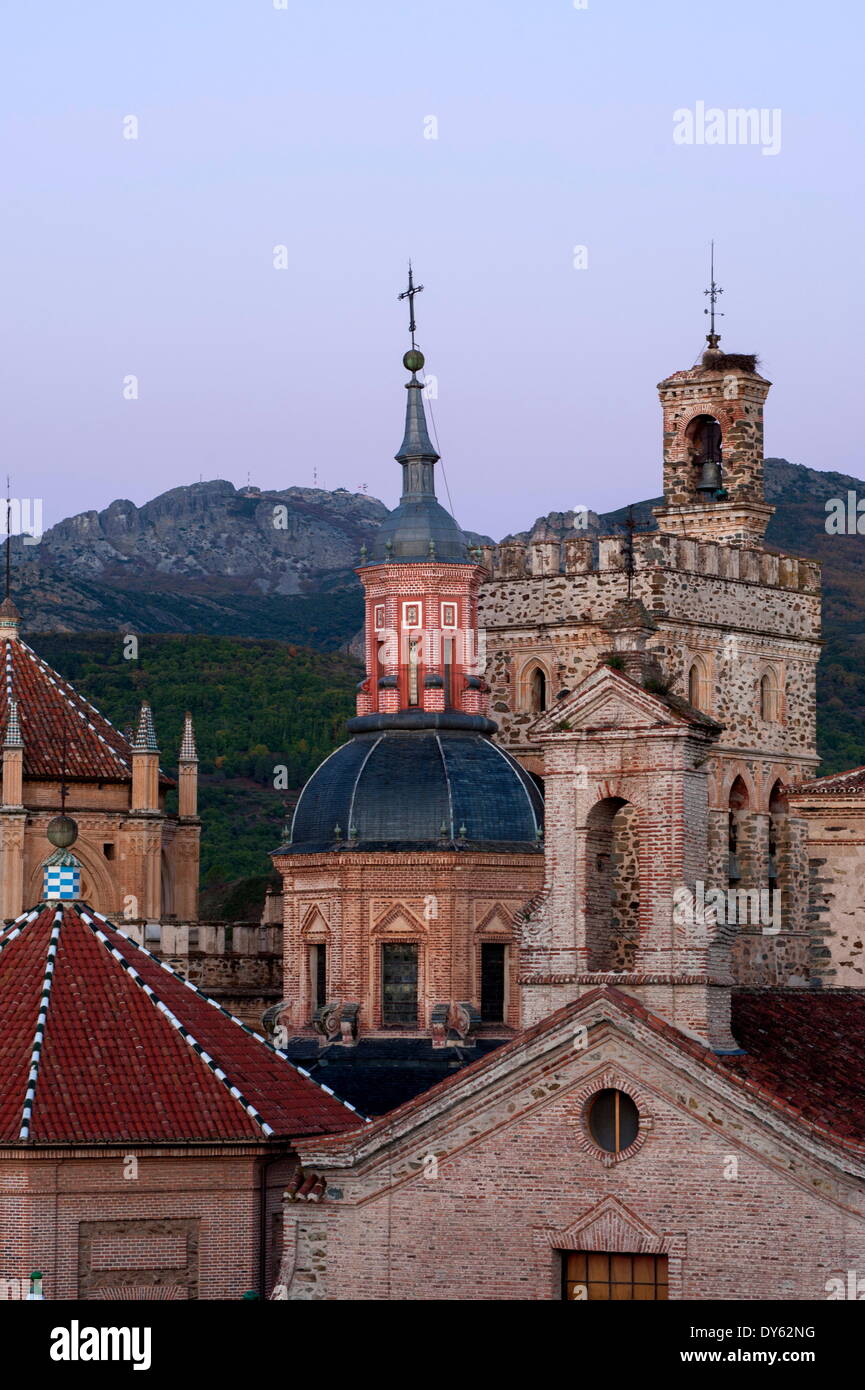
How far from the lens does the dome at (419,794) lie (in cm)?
5894

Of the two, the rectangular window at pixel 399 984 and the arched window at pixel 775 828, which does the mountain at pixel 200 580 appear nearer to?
the arched window at pixel 775 828

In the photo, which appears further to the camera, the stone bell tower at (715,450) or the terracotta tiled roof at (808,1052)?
the stone bell tower at (715,450)

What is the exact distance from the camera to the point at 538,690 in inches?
2731

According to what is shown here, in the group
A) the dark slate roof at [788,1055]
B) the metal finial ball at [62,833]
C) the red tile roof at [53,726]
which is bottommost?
the dark slate roof at [788,1055]

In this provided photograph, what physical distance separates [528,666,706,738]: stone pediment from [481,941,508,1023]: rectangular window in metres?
15.6

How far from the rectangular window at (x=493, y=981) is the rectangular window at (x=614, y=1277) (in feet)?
59.6

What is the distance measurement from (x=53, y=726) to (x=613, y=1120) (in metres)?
33.7

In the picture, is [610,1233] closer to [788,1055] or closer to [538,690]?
[788,1055]

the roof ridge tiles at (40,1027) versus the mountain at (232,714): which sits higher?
the mountain at (232,714)

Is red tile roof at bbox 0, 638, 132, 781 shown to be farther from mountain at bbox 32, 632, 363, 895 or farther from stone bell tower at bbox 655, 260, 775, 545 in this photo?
mountain at bbox 32, 632, 363, 895

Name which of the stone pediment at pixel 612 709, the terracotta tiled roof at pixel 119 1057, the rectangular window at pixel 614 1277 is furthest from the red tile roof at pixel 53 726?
the rectangular window at pixel 614 1277

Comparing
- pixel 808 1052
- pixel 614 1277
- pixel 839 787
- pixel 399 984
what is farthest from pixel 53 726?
pixel 614 1277

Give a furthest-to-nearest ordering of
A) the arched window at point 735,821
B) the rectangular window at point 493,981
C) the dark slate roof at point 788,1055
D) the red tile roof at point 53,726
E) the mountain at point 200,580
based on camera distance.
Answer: the mountain at point 200,580, the red tile roof at point 53,726, the arched window at point 735,821, the rectangular window at point 493,981, the dark slate roof at point 788,1055
